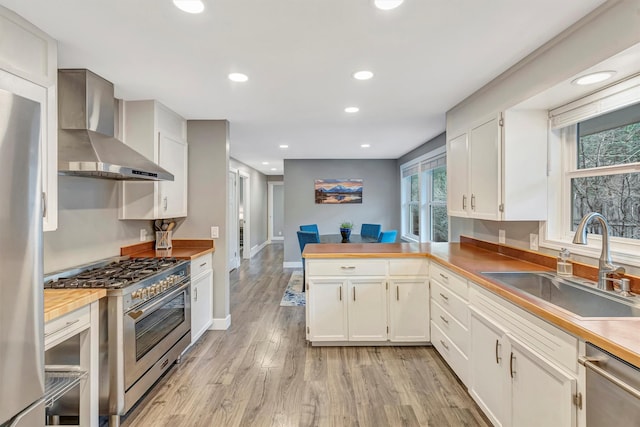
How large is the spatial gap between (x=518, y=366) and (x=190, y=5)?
2422 millimetres

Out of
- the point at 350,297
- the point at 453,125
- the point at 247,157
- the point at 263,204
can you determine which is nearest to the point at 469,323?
the point at 350,297

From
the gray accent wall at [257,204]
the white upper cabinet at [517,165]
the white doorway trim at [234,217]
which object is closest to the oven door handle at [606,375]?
the white upper cabinet at [517,165]

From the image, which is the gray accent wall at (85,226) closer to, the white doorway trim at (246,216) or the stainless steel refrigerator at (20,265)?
the stainless steel refrigerator at (20,265)

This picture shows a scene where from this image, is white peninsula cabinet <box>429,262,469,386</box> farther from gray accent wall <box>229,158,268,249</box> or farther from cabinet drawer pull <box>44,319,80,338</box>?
gray accent wall <box>229,158,268,249</box>

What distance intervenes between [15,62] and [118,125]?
1320 millimetres

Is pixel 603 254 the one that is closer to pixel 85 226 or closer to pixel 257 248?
pixel 85 226

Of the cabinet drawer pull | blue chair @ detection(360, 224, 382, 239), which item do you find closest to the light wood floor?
the cabinet drawer pull

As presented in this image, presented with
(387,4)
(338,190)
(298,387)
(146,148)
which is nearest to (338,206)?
(338,190)

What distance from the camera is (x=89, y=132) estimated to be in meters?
2.26

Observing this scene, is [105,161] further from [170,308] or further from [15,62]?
[170,308]

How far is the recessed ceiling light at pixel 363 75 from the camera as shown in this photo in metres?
2.31

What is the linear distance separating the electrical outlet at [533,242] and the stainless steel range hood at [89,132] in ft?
9.77

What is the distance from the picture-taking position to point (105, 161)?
208 cm

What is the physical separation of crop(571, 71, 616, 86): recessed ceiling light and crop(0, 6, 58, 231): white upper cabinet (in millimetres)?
2825
